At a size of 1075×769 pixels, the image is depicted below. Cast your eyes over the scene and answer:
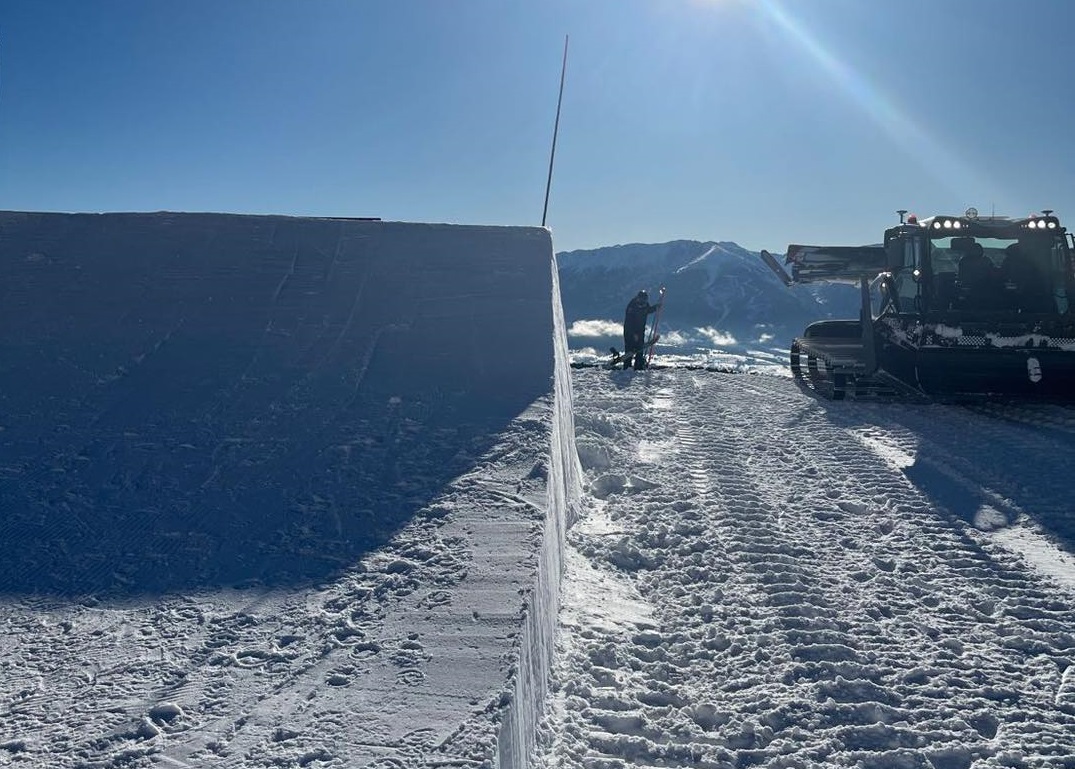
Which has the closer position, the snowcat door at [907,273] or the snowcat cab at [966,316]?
the snowcat cab at [966,316]

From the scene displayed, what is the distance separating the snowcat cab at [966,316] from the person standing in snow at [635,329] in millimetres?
3596

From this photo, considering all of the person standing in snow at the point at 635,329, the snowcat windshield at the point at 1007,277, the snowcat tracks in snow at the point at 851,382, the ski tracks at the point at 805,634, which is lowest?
the ski tracks at the point at 805,634

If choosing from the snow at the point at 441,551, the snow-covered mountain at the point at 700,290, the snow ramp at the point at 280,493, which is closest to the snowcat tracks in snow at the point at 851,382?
the snow at the point at 441,551

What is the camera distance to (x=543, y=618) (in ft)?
10.8

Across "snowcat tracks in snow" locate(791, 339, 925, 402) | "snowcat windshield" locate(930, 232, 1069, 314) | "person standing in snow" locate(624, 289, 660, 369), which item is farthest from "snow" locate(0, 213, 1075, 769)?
"person standing in snow" locate(624, 289, 660, 369)

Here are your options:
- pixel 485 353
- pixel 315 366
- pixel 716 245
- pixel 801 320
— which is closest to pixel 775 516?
pixel 485 353

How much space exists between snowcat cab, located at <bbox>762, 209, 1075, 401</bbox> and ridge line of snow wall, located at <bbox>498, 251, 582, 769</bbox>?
19.1 feet

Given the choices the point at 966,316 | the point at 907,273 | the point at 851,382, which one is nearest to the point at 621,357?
the point at 851,382

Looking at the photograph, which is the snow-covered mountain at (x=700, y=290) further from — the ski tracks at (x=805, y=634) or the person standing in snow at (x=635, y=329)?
the ski tracks at (x=805, y=634)

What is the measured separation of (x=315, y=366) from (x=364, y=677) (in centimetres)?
342

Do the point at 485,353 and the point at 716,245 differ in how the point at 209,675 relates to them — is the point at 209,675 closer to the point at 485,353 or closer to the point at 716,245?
the point at 485,353

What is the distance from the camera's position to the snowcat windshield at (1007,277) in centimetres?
985

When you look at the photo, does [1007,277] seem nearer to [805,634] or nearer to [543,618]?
[805,634]

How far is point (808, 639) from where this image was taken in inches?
141
